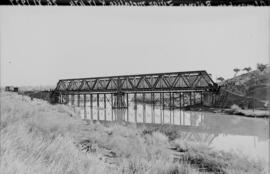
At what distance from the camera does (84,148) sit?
2.98 m

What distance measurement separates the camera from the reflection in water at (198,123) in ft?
10.7

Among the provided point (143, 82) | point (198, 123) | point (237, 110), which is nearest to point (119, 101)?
point (143, 82)

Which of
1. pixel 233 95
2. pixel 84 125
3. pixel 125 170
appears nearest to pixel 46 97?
pixel 84 125

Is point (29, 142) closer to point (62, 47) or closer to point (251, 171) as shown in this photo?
point (62, 47)

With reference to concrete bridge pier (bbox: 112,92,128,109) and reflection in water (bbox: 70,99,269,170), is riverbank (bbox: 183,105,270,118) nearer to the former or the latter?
reflection in water (bbox: 70,99,269,170)

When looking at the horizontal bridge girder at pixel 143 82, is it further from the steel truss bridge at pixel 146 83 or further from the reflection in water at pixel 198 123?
the reflection in water at pixel 198 123

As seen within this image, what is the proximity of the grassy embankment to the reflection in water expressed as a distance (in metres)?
0.15

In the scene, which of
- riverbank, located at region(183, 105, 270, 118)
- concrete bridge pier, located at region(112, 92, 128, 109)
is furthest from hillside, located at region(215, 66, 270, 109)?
concrete bridge pier, located at region(112, 92, 128, 109)

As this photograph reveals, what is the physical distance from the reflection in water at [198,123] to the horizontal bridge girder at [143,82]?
0.48 m

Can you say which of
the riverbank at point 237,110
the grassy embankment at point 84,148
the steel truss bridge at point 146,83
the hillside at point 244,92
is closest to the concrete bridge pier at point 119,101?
the grassy embankment at point 84,148

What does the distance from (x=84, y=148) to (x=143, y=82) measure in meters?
0.93

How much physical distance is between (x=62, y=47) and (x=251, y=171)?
1.93 meters

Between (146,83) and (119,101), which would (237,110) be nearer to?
(146,83)

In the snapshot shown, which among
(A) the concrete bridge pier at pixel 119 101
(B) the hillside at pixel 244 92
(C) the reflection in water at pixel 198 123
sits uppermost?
(B) the hillside at pixel 244 92
